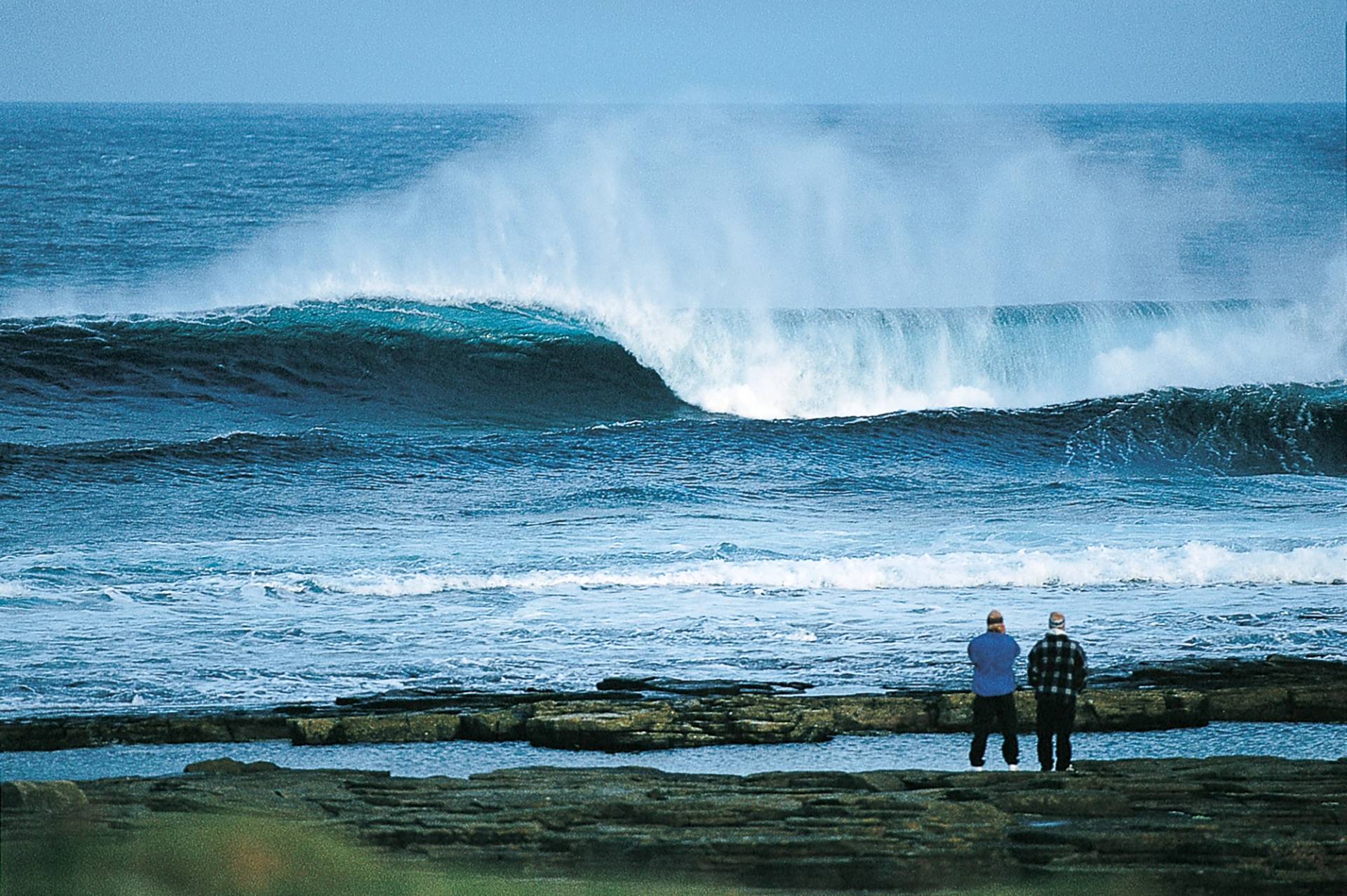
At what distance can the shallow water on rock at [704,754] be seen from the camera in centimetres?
816

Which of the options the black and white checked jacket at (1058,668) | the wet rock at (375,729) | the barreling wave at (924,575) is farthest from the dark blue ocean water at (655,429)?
the black and white checked jacket at (1058,668)

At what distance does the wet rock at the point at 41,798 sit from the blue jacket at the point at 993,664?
182 inches

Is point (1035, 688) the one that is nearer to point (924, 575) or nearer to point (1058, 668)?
point (1058, 668)

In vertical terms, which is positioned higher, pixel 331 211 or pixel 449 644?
pixel 331 211

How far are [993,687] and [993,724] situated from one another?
0.77 feet

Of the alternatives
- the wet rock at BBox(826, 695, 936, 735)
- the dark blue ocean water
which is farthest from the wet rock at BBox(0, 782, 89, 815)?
the wet rock at BBox(826, 695, 936, 735)

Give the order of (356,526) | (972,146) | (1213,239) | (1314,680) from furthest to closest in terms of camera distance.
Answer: (972,146)
(1213,239)
(356,526)
(1314,680)

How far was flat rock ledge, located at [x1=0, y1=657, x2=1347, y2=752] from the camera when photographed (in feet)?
28.3

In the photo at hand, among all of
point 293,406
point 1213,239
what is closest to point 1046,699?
point 293,406

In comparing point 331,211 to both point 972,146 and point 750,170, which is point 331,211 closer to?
point 750,170

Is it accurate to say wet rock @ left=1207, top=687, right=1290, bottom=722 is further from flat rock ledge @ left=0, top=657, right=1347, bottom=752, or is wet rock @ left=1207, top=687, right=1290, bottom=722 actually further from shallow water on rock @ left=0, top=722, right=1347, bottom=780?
shallow water on rock @ left=0, top=722, right=1347, bottom=780

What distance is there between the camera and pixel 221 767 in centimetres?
755

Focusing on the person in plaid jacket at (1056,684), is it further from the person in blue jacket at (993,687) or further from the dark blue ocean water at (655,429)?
the dark blue ocean water at (655,429)

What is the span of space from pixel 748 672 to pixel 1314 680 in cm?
357
